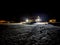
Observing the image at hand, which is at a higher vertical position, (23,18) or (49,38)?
(23,18)

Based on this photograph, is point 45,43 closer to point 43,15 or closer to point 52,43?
point 52,43

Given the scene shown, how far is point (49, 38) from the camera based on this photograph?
31.8 ft

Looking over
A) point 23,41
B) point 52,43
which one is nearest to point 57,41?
point 52,43

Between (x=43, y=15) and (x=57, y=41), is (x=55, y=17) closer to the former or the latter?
(x=43, y=15)

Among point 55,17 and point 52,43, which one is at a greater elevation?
point 55,17

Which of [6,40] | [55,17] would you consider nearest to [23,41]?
[6,40]

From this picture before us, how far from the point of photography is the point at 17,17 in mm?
28828

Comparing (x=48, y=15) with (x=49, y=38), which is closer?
(x=49, y=38)

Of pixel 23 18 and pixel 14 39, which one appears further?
pixel 23 18

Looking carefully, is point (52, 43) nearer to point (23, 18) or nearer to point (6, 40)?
point (6, 40)

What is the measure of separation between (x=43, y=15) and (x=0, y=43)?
22.1 m

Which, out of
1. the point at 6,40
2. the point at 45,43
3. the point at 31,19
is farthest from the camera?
the point at 31,19

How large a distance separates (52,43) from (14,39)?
3628mm

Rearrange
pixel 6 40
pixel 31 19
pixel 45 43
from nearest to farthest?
pixel 45 43, pixel 6 40, pixel 31 19
